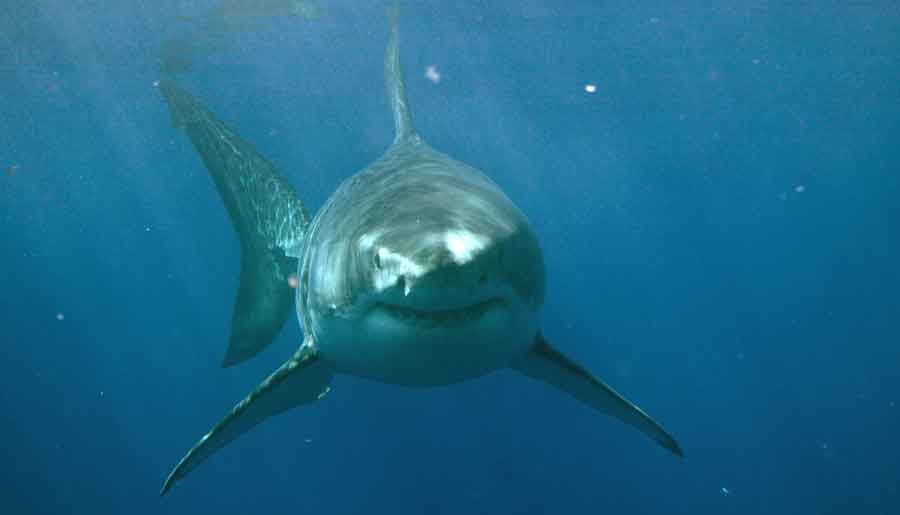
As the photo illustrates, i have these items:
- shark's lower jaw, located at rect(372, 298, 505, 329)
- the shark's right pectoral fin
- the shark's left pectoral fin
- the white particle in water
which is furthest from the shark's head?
the white particle in water

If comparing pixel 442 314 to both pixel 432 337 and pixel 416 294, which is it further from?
Answer: pixel 416 294

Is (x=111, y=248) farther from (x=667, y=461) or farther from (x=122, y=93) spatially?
(x=667, y=461)

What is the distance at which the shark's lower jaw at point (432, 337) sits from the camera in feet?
8.68

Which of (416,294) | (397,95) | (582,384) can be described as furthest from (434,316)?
(397,95)

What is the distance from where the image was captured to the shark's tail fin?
20.1ft

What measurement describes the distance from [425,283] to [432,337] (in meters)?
0.47

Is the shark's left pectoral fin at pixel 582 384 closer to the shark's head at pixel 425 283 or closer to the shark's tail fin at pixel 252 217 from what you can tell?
the shark's head at pixel 425 283

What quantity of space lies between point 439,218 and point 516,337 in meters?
0.96

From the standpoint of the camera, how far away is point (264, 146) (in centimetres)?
3334

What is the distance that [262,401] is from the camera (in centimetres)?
419

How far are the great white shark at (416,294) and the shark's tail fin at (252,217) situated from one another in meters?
0.43

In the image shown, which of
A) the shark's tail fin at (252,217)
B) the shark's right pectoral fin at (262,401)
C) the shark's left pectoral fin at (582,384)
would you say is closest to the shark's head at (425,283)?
the shark's right pectoral fin at (262,401)

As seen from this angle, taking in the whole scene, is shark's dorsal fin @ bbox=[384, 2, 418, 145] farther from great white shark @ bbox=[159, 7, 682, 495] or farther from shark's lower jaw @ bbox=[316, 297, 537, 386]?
shark's lower jaw @ bbox=[316, 297, 537, 386]

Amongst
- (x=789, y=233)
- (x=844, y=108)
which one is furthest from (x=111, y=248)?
(x=789, y=233)
